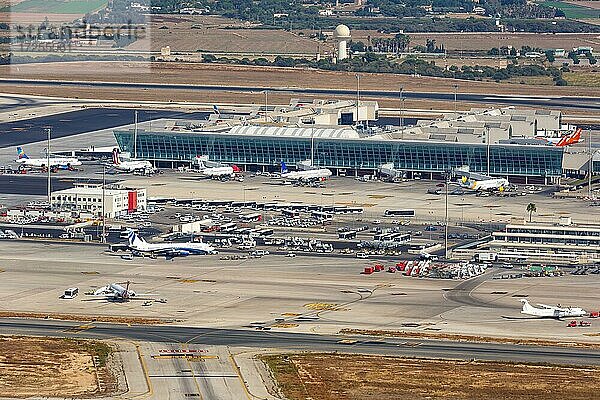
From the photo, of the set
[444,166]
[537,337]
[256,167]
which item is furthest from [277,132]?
[537,337]

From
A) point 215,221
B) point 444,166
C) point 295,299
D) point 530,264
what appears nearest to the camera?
point 295,299

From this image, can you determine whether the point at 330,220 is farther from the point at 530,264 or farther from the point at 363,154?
the point at 363,154

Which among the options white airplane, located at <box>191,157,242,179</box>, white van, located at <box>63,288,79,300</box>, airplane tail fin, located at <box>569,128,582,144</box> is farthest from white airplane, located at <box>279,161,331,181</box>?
white van, located at <box>63,288,79,300</box>

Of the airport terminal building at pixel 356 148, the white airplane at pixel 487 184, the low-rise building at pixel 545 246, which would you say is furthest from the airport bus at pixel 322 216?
the airport terminal building at pixel 356 148

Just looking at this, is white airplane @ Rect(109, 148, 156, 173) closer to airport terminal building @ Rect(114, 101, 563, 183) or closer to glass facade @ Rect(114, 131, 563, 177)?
glass facade @ Rect(114, 131, 563, 177)

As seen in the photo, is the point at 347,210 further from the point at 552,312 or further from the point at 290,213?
the point at 552,312
